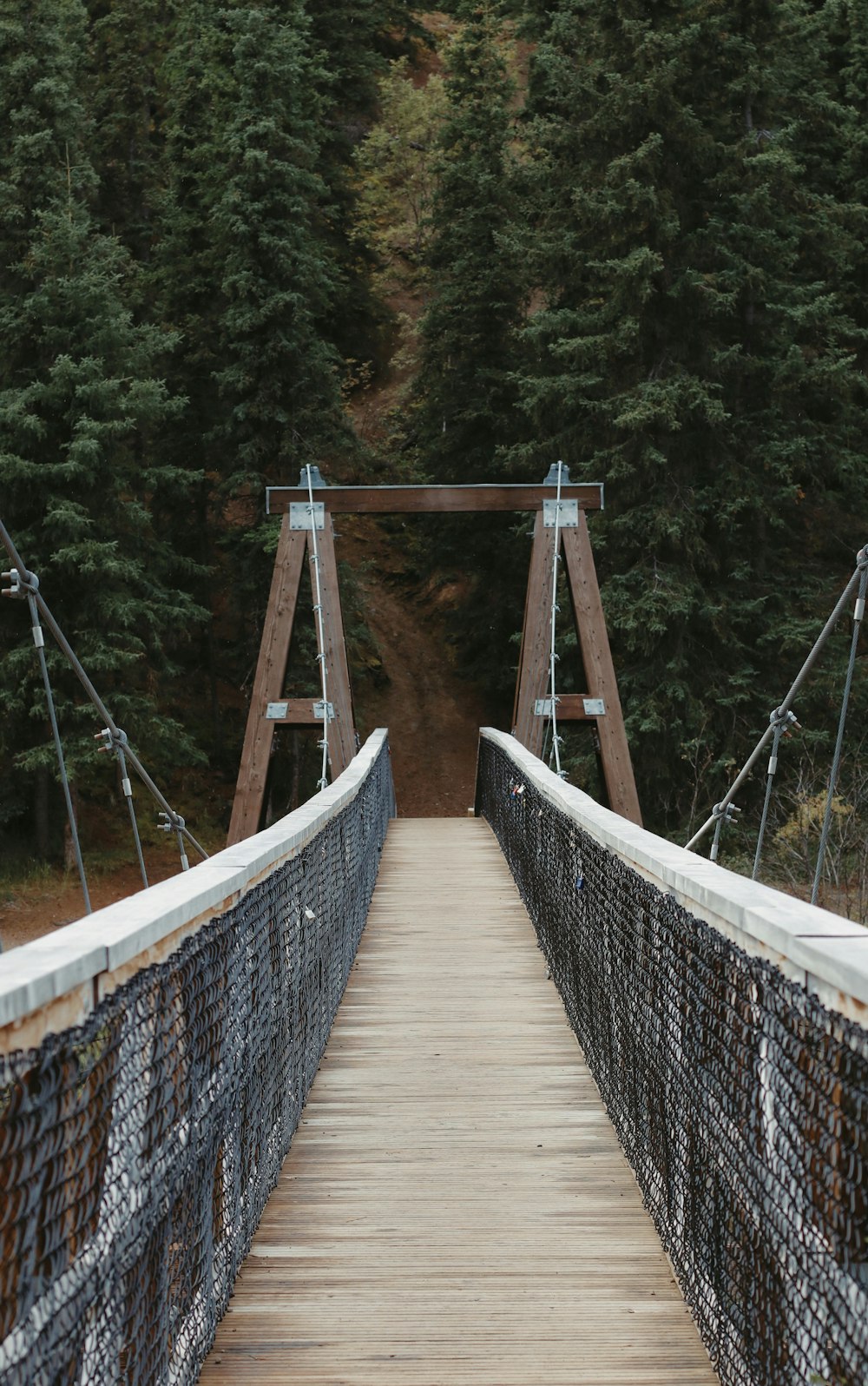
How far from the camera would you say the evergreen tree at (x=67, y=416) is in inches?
685

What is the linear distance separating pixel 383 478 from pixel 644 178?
9.34m

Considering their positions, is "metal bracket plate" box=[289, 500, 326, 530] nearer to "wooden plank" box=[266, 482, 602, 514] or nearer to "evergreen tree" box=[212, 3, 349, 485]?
"wooden plank" box=[266, 482, 602, 514]

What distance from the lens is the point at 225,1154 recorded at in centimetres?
263

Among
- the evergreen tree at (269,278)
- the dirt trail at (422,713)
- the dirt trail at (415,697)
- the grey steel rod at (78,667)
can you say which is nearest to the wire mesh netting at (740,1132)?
the grey steel rod at (78,667)

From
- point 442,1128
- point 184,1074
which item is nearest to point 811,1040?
point 184,1074

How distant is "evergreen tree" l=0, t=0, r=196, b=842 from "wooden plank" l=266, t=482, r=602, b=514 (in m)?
6.35

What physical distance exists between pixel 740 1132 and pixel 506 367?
21.9m

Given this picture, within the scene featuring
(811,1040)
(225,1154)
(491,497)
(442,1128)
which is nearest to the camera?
(811,1040)

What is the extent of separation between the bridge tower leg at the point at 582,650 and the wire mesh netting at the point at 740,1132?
7421mm

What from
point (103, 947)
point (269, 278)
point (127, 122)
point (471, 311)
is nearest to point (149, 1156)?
point (103, 947)

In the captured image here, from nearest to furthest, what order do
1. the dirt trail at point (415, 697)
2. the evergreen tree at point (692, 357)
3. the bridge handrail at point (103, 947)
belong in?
the bridge handrail at point (103, 947) → the evergreen tree at point (692, 357) → the dirt trail at point (415, 697)

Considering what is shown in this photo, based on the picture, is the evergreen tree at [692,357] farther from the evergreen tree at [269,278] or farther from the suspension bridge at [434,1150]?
the suspension bridge at [434,1150]

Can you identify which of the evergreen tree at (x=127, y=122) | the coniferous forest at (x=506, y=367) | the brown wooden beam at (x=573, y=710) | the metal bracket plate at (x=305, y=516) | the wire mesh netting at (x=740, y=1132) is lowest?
the wire mesh netting at (x=740, y=1132)

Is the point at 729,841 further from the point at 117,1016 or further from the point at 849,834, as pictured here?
the point at 117,1016
